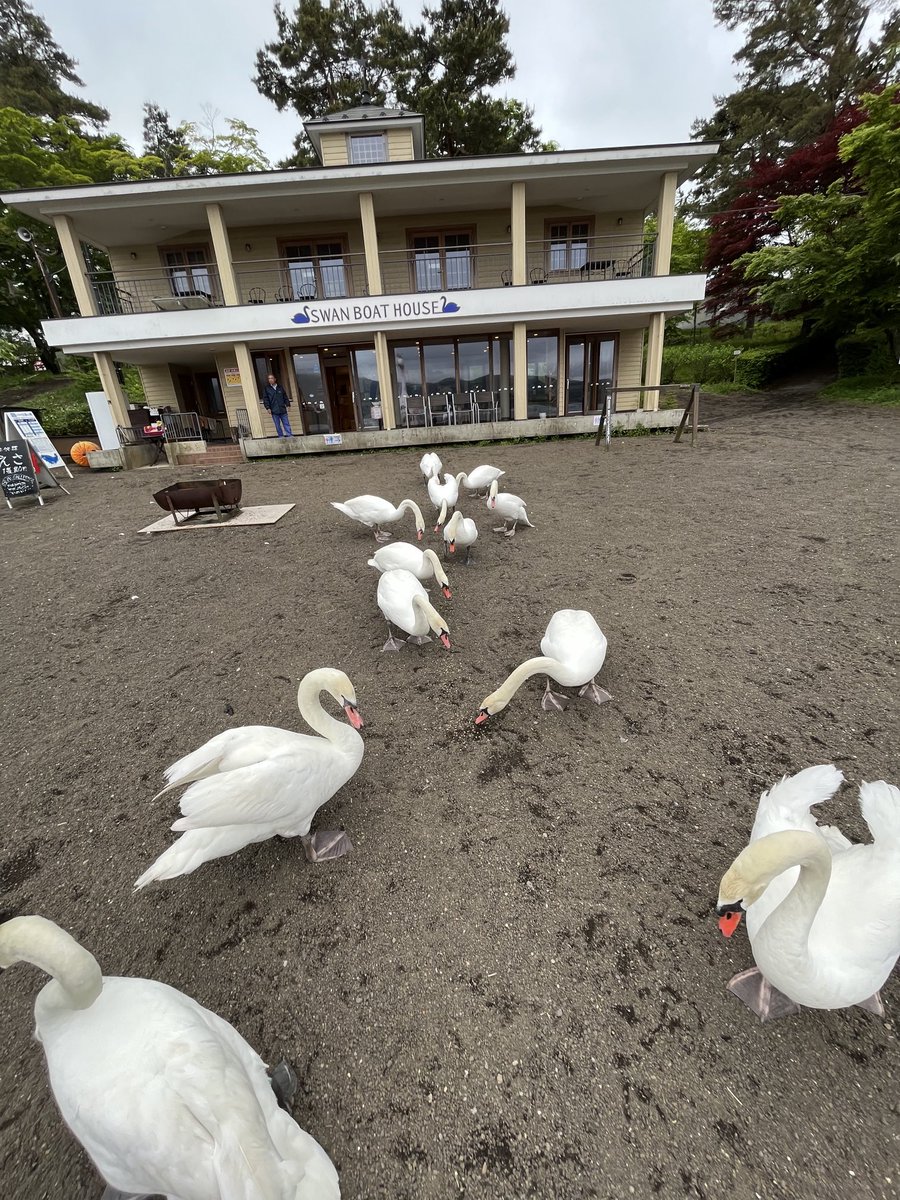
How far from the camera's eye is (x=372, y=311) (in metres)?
15.1

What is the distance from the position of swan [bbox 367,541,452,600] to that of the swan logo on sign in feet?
42.4

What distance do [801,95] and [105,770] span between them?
139ft

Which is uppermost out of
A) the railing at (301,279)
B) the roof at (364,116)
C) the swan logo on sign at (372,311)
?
the roof at (364,116)

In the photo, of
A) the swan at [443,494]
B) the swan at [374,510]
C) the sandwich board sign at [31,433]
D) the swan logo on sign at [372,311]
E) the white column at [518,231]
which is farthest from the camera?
the swan logo on sign at [372,311]

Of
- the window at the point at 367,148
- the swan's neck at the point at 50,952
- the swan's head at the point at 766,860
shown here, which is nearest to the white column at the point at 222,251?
the window at the point at 367,148

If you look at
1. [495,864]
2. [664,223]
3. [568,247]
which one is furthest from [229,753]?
[568,247]

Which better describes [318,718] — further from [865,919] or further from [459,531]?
[459,531]

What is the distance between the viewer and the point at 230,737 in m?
2.62

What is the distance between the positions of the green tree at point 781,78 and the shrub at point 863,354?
13.0 m

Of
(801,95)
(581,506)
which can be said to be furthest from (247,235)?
(801,95)

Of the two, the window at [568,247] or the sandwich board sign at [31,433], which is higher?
the window at [568,247]

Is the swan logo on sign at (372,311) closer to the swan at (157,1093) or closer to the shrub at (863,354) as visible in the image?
the shrub at (863,354)

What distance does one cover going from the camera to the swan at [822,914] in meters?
1.75

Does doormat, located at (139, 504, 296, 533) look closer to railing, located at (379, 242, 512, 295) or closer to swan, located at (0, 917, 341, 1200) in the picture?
swan, located at (0, 917, 341, 1200)
